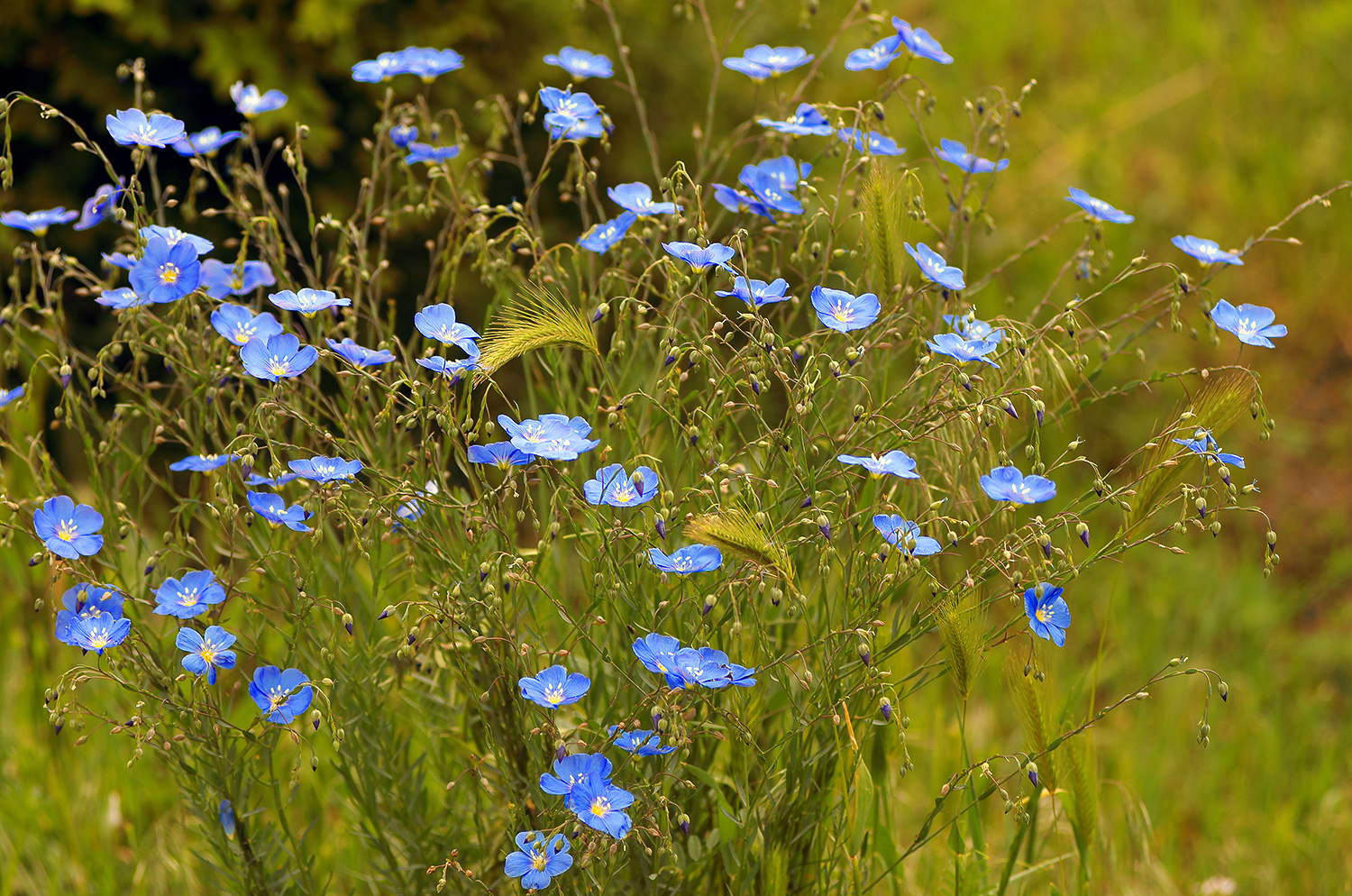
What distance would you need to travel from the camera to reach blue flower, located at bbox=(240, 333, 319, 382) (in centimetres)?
129

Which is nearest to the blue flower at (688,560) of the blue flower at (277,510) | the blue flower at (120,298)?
the blue flower at (277,510)

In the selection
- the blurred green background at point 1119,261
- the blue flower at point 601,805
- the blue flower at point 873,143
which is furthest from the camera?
the blurred green background at point 1119,261

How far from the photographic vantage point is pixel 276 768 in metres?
2.44

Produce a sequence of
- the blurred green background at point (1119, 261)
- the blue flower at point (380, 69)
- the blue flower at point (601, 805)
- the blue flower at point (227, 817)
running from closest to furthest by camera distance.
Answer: the blue flower at point (601, 805), the blue flower at point (227, 817), the blue flower at point (380, 69), the blurred green background at point (1119, 261)

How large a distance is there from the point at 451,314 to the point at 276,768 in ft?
4.79

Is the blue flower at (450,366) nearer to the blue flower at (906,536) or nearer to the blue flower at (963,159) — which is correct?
the blue flower at (906,536)

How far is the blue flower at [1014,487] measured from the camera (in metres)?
1.27

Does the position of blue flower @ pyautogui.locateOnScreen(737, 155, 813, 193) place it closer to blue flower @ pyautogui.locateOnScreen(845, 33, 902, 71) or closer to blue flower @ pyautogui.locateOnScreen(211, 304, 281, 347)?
blue flower @ pyautogui.locateOnScreen(845, 33, 902, 71)

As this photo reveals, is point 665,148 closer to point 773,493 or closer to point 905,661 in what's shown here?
point 905,661

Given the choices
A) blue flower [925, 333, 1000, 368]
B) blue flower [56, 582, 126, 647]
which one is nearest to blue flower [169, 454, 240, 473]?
blue flower [56, 582, 126, 647]

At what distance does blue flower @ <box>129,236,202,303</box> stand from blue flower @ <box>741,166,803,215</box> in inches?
27.9

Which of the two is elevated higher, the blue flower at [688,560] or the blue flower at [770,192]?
the blue flower at [770,192]

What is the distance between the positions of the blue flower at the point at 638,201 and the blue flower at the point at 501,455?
0.40m

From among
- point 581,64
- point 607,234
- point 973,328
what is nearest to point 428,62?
point 581,64
